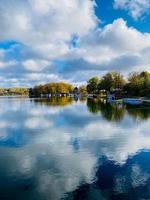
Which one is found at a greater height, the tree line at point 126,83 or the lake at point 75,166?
the tree line at point 126,83

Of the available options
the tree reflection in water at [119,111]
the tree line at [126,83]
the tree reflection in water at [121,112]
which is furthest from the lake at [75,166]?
the tree line at [126,83]

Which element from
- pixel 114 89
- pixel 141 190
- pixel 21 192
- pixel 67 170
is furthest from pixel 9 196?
pixel 114 89

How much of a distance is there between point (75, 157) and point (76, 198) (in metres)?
6.35

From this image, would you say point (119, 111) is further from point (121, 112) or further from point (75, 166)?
point (75, 166)

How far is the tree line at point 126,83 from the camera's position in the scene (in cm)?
9300

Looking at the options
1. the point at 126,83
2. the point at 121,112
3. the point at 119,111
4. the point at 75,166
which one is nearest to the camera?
the point at 75,166

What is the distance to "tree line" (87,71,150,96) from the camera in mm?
93000

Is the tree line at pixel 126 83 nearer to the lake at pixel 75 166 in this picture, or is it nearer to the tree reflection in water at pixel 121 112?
the tree reflection in water at pixel 121 112

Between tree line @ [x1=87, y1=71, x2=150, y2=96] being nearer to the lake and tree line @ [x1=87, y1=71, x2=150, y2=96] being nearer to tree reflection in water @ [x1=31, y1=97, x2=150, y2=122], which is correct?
tree reflection in water @ [x1=31, y1=97, x2=150, y2=122]

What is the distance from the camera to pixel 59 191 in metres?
11.8

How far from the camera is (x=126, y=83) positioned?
4626 inches

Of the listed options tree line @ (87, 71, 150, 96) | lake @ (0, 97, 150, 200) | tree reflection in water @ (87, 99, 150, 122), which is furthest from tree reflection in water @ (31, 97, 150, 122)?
tree line @ (87, 71, 150, 96)

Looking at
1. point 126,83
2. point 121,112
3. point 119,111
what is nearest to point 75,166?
point 121,112

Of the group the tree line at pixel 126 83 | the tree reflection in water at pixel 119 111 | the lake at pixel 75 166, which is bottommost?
the tree reflection in water at pixel 119 111
